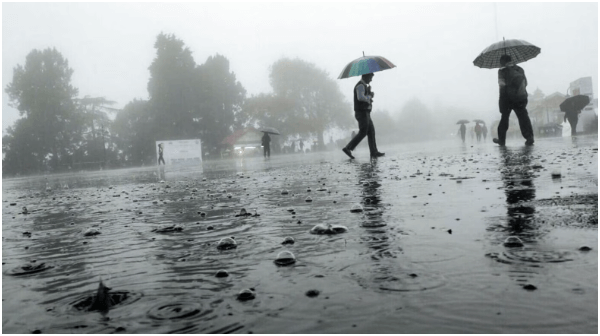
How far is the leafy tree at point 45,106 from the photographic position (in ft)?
188

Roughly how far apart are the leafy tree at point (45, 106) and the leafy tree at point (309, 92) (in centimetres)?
2753

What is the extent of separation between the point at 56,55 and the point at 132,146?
1268 cm

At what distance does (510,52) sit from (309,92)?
6585 centimetres

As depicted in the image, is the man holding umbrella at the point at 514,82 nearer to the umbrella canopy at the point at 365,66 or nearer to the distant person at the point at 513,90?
the distant person at the point at 513,90

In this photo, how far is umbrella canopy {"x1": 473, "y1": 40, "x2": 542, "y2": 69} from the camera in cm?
1391

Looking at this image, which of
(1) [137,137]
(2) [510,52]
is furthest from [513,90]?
(1) [137,137]

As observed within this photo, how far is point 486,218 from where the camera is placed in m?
3.29

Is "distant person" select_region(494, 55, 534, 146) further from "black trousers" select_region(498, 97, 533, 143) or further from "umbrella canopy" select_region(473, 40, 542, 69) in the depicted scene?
"umbrella canopy" select_region(473, 40, 542, 69)

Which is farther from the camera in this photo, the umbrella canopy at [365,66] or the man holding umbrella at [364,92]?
the umbrella canopy at [365,66]

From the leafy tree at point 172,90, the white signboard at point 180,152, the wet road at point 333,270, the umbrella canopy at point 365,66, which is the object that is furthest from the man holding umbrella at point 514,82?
the leafy tree at point 172,90

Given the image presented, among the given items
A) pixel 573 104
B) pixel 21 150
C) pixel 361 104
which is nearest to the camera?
pixel 361 104

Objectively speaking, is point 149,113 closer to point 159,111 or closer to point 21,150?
point 159,111

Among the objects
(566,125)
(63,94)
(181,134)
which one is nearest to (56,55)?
(63,94)

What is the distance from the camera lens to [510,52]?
14.3 meters
